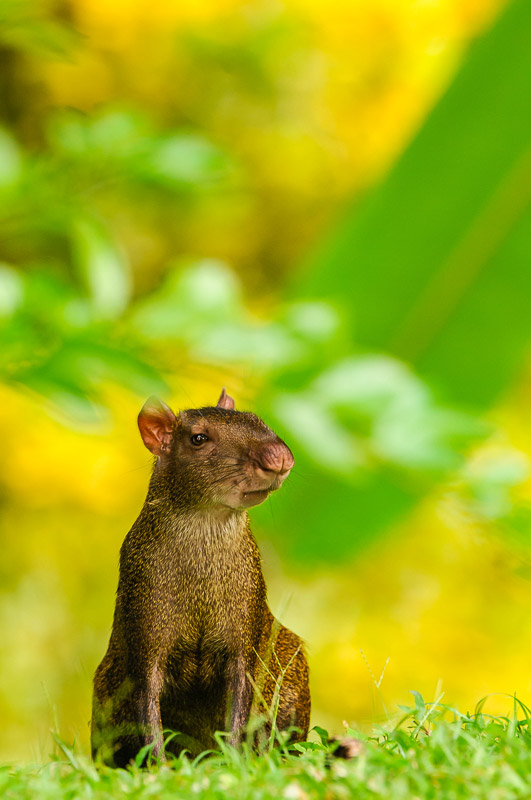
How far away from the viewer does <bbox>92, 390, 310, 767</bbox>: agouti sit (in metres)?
2.41

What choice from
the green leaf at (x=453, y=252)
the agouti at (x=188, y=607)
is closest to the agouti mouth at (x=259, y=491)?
the agouti at (x=188, y=607)

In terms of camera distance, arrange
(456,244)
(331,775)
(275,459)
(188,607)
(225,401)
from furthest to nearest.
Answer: (456,244), (225,401), (188,607), (275,459), (331,775)

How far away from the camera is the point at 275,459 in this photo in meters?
2.15

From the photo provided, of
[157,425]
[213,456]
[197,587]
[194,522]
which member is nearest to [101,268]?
[157,425]

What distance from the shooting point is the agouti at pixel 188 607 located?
2.41 meters

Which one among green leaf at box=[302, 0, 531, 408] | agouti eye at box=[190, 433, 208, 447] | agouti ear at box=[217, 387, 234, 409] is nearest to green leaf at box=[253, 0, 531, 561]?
green leaf at box=[302, 0, 531, 408]

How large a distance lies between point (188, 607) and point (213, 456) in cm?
38

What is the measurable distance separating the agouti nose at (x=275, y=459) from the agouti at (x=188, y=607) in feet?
0.48

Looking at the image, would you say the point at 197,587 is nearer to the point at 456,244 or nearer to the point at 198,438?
the point at 198,438

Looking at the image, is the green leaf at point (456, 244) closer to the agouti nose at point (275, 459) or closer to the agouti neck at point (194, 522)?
the agouti neck at point (194, 522)

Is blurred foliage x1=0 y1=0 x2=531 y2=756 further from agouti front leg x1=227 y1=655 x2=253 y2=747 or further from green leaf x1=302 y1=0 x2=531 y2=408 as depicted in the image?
agouti front leg x1=227 y1=655 x2=253 y2=747

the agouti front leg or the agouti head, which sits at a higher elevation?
the agouti head

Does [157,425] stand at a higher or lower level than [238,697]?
higher

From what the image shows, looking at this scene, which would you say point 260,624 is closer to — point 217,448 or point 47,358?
point 217,448
